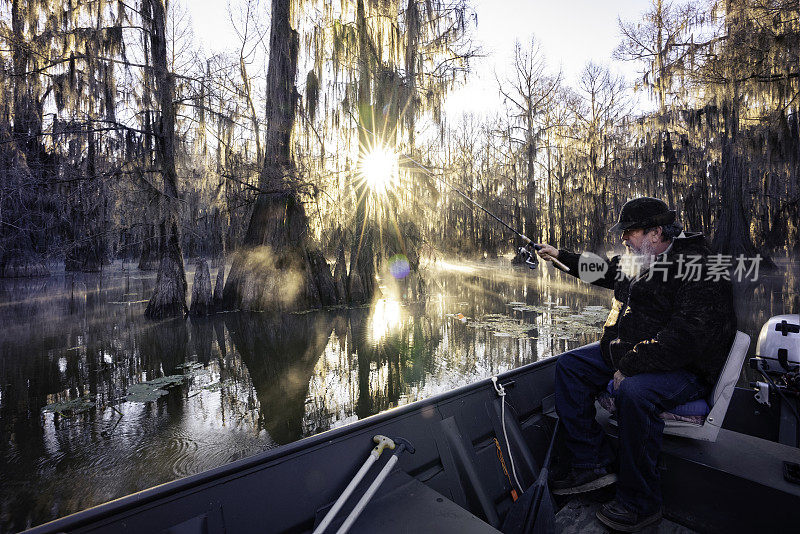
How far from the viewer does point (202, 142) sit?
11414mm

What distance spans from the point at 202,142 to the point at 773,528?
13111mm

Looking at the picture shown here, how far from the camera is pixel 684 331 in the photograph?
6.79ft

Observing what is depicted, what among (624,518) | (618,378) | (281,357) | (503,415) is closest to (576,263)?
(618,378)

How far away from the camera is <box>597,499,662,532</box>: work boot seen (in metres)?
2.07

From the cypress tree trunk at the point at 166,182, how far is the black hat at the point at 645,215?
11.5 metres

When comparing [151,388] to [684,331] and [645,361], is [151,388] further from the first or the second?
[684,331]

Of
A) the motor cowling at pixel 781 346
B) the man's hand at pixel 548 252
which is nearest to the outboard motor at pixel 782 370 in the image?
the motor cowling at pixel 781 346

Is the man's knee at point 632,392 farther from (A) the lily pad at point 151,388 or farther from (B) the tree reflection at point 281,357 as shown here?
(A) the lily pad at point 151,388

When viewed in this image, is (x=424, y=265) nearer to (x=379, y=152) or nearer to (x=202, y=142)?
(x=379, y=152)

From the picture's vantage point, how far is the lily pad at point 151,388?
5323mm

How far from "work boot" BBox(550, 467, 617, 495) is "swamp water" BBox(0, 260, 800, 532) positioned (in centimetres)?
268

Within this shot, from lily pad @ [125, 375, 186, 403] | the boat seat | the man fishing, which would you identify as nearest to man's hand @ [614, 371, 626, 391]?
the man fishing

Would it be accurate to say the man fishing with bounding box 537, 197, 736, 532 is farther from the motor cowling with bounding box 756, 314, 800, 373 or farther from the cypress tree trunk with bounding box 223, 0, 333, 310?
the cypress tree trunk with bounding box 223, 0, 333, 310

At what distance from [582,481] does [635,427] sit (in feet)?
1.73
